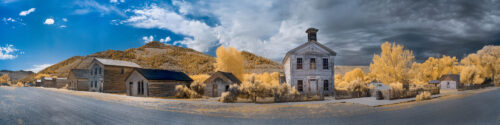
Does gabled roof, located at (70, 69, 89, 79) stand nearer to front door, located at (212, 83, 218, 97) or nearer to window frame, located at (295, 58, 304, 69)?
front door, located at (212, 83, 218, 97)

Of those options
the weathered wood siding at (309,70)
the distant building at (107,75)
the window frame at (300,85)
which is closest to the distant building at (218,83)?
the weathered wood siding at (309,70)

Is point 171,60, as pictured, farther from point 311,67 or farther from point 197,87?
point 311,67

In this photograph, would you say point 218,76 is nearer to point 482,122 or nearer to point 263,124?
point 263,124

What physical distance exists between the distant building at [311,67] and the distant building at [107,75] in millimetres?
25099

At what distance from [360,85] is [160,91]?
21.0 meters

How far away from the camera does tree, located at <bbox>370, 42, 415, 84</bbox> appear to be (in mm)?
26047

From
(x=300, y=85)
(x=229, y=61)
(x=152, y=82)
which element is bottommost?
(x=300, y=85)

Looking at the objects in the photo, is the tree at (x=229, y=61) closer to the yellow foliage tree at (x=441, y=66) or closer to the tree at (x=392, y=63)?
the tree at (x=392, y=63)

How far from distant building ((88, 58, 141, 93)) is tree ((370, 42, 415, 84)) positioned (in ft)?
114

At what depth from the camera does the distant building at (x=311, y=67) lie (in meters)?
24.5

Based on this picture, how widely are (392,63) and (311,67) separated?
34.5 ft

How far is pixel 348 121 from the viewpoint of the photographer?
9719 mm

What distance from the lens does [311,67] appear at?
81.8ft

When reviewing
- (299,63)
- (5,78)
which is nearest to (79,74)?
(299,63)
